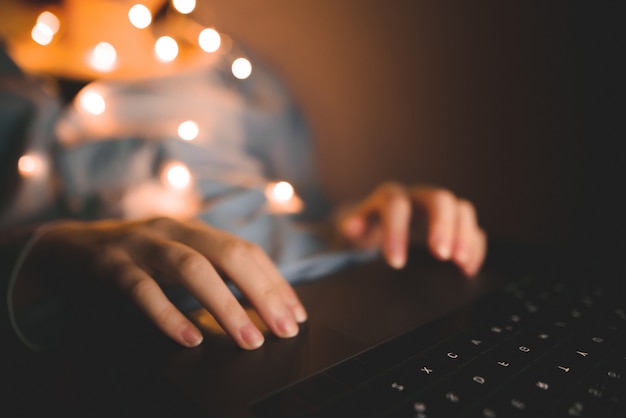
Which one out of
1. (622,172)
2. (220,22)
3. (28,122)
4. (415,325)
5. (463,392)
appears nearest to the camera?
(463,392)

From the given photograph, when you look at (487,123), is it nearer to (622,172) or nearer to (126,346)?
(622,172)

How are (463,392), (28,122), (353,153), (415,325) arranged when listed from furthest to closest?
1. (353,153)
2. (28,122)
3. (415,325)
4. (463,392)

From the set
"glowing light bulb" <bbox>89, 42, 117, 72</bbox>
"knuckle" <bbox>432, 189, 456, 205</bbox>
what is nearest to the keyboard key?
"knuckle" <bbox>432, 189, 456, 205</bbox>

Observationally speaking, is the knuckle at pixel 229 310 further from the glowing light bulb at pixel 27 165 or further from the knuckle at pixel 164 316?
the glowing light bulb at pixel 27 165

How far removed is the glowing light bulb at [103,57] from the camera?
0.76m

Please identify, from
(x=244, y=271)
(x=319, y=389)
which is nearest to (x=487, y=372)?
(x=319, y=389)

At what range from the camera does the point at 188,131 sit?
0.85m

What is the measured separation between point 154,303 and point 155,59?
0.72 metres

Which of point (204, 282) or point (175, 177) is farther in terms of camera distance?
point (175, 177)

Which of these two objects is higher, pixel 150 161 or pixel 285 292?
pixel 150 161

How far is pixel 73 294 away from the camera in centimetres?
44

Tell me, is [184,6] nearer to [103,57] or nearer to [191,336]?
[103,57]

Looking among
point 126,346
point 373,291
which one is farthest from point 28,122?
point 373,291

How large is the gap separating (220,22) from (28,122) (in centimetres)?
59
